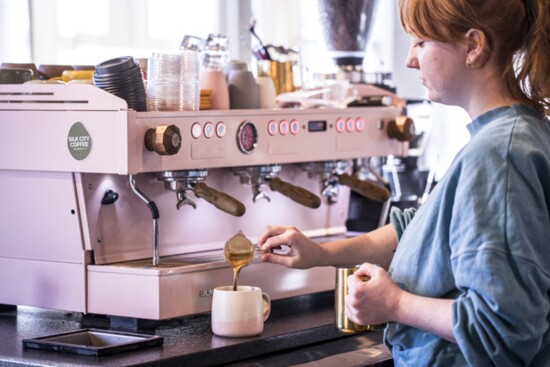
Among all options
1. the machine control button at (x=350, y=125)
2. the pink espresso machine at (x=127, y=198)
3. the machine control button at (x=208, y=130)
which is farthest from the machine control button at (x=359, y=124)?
the machine control button at (x=208, y=130)

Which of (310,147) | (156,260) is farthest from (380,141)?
(156,260)

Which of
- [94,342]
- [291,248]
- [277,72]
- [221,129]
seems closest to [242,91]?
[221,129]

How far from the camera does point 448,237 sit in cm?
133

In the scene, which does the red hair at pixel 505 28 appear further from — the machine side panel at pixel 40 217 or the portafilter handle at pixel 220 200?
the machine side panel at pixel 40 217

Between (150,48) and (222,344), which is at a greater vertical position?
(150,48)

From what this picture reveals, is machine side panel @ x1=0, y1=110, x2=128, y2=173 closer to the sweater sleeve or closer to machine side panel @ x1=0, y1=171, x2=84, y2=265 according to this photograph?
machine side panel @ x1=0, y1=171, x2=84, y2=265

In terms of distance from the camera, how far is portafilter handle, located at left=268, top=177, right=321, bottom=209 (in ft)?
7.00

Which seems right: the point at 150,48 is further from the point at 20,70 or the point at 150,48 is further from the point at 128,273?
the point at 128,273

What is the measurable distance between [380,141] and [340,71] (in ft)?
1.05

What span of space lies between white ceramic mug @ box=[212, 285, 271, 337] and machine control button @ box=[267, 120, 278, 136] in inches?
16.5

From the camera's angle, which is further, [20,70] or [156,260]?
[20,70]

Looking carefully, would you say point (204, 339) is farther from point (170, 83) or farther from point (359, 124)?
point (359, 124)

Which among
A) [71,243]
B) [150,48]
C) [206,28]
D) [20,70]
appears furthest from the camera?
[206,28]

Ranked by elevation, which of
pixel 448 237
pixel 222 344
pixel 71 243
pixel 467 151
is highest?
pixel 467 151
